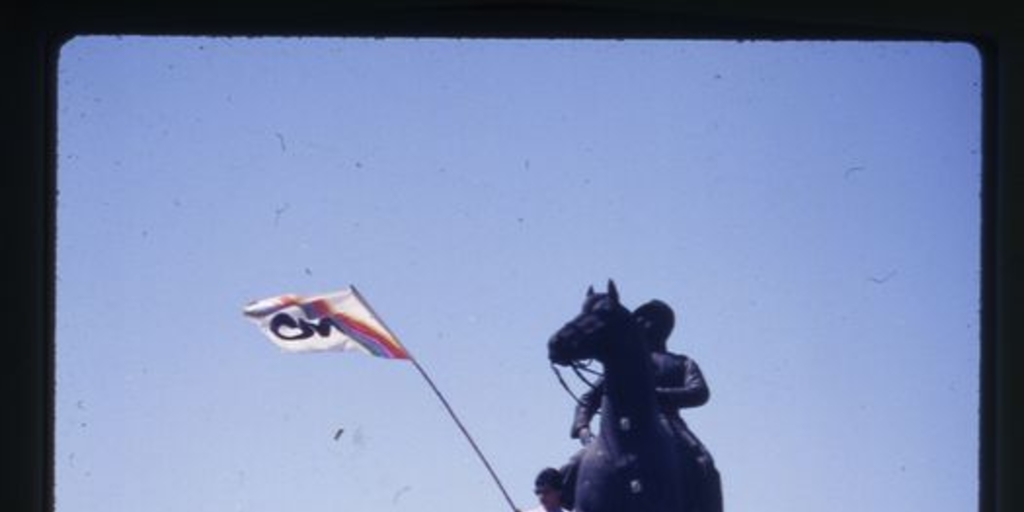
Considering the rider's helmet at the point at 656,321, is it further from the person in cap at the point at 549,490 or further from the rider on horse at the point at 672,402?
the person in cap at the point at 549,490

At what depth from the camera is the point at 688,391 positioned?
1680 millimetres

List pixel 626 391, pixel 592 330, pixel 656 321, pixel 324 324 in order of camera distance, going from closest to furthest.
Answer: pixel 324 324
pixel 656 321
pixel 592 330
pixel 626 391

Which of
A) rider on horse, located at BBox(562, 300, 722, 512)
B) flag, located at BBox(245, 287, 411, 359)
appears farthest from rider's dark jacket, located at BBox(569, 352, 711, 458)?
flag, located at BBox(245, 287, 411, 359)

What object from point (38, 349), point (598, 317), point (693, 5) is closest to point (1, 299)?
point (38, 349)

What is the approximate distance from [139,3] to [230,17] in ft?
0.26

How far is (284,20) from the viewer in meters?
1.29

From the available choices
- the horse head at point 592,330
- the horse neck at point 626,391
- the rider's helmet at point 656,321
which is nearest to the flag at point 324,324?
the horse head at point 592,330

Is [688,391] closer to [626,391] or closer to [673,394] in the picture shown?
[673,394]

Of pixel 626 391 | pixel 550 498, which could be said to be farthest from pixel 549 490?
pixel 626 391

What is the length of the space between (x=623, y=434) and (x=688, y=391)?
0.47 m

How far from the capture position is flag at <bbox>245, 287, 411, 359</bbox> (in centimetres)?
147

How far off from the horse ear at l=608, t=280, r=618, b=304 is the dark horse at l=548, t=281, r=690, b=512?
1.2 inches

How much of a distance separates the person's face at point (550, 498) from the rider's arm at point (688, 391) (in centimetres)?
18

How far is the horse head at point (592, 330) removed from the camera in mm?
1657
